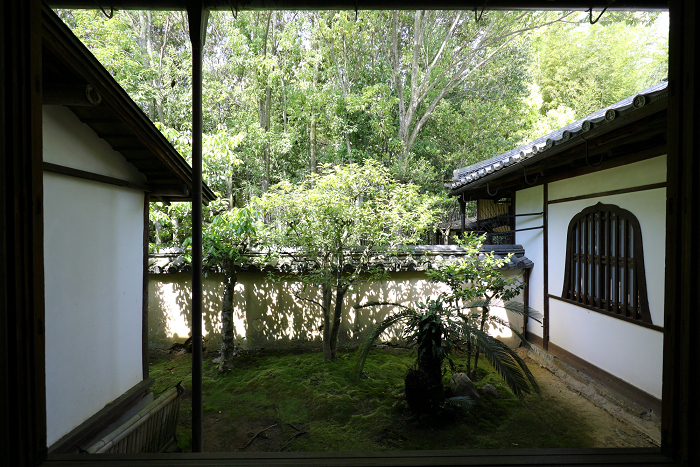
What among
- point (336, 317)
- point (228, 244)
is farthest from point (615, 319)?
point (228, 244)

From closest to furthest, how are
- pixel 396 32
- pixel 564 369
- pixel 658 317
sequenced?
1. pixel 658 317
2. pixel 564 369
3. pixel 396 32

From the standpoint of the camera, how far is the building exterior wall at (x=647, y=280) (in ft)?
14.1

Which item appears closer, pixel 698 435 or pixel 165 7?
pixel 698 435

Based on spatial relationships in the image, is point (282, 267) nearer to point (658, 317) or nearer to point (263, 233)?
point (263, 233)

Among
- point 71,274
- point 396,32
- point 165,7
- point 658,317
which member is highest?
point 396,32

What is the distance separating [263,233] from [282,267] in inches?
31.8

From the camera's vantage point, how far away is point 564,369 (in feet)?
19.5

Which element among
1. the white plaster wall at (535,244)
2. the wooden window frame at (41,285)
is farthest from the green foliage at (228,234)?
the white plaster wall at (535,244)

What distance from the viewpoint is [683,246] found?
4.32ft

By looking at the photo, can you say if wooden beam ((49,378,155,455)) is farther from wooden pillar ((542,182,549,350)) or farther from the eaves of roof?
wooden pillar ((542,182,549,350))

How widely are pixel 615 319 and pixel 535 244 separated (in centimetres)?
237

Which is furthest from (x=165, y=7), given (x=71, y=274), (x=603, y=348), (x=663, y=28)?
(x=663, y=28)

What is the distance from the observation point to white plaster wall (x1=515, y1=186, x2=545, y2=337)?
6.91 m

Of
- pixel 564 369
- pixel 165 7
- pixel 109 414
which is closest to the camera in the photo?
pixel 165 7
